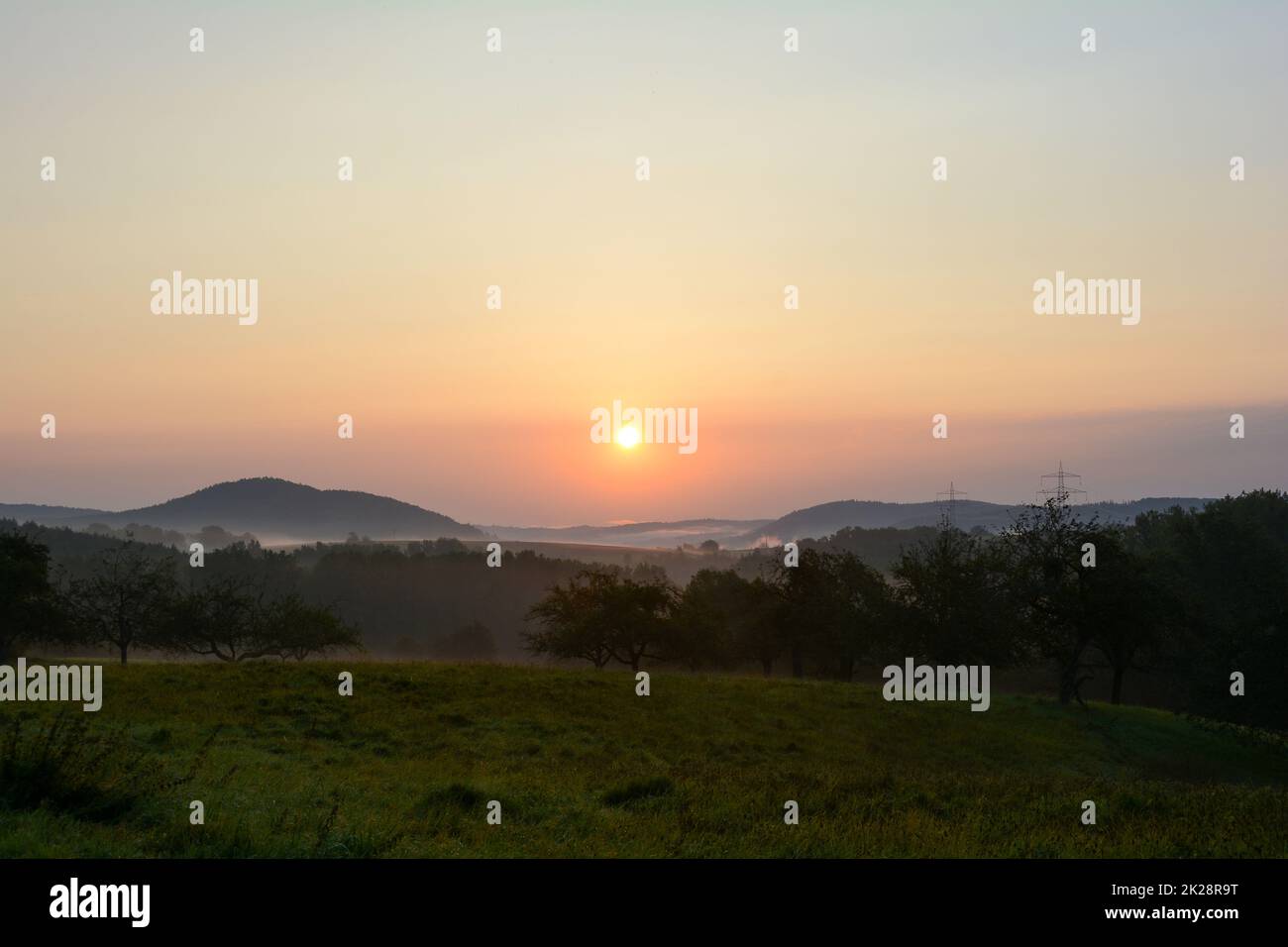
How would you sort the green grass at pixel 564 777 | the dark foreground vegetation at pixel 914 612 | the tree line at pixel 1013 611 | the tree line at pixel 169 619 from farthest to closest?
the tree line at pixel 169 619, the tree line at pixel 1013 611, the dark foreground vegetation at pixel 914 612, the green grass at pixel 564 777

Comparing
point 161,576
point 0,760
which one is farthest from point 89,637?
point 0,760

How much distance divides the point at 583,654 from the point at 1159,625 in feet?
133

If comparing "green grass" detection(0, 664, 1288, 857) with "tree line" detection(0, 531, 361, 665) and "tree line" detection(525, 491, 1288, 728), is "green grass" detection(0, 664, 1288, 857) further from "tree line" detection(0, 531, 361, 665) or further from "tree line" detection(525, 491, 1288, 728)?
"tree line" detection(0, 531, 361, 665)

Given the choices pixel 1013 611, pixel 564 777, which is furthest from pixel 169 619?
pixel 1013 611

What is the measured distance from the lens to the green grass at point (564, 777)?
43.6ft

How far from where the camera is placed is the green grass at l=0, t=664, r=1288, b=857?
43.6ft

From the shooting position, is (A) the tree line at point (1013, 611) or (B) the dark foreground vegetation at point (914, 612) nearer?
(B) the dark foreground vegetation at point (914, 612)

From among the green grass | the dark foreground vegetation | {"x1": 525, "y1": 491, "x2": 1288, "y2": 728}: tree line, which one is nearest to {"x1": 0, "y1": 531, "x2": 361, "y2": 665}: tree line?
the dark foreground vegetation

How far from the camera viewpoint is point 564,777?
2228cm

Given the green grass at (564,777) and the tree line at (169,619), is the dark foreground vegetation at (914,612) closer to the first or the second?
the tree line at (169,619)

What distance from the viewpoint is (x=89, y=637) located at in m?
61.8

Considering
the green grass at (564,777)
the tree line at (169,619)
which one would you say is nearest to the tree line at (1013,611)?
the green grass at (564,777)

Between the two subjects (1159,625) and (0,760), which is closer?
(0,760)
